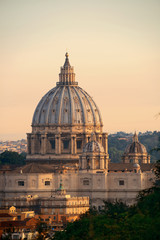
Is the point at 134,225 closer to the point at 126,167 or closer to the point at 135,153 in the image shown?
the point at 126,167

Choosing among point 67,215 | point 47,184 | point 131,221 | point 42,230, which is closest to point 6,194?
point 47,184

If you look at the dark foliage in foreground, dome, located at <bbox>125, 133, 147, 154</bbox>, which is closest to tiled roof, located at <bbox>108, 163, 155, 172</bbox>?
dome, located at <bbox>125, 133, 147, 154</bbox>

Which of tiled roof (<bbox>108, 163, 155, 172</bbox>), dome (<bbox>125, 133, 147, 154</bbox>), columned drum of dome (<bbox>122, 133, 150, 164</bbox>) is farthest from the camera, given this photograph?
columned drum of dome (<bbox>122, 133, 150, 164</bbox>)

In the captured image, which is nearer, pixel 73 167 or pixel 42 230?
pixel 42 230

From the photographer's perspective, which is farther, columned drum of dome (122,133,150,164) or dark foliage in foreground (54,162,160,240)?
columned drum of dome (122,133,150,164)

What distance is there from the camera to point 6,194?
174 m

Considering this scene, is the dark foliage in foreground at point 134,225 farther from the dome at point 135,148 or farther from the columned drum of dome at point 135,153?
the columned drum of dome at point 135,153

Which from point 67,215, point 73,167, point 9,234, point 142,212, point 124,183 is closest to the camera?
point 142,212

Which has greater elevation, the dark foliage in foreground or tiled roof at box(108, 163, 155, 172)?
tiled roof at box(108, 163, 155, 172)

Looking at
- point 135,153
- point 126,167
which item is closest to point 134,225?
point 126,167

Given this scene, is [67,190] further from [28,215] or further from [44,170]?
[28,215]

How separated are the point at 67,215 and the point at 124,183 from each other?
28.3m

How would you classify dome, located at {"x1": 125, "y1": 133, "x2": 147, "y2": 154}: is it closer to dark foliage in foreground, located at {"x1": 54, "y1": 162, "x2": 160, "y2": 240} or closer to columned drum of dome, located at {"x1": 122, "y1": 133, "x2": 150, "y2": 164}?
columned drum of dome, located at {"x1": 122, "y1": 133, "x2": 150, "y2": 164}

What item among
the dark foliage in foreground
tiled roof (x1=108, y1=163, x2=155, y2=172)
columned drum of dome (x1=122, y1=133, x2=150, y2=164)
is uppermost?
columned drum of dome (x1=122, y1=133, x2=150, y2=164)
